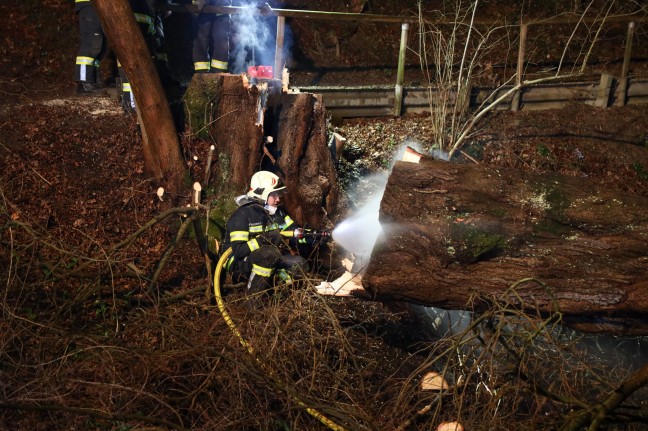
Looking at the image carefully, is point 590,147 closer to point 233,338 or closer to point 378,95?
point 378,95

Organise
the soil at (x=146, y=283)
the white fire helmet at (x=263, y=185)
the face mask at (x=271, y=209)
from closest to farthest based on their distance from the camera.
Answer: the soil at (x=146, y=283) → the face mask at (x=271, y=209) → the white fire helmet at (x=263, y=185)

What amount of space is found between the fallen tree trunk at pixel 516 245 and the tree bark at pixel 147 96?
2.78 metres

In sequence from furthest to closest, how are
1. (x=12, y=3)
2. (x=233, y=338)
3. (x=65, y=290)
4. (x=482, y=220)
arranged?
(x=12, y=3)
(x=65, y=290)
(x=482, y=220)
(x=233, y=338)

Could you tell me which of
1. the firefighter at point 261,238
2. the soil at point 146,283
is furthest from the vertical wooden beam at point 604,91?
the firefighter at point 261,238

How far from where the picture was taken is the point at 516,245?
19.3 feet

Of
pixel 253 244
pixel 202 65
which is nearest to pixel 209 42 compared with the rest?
pixel 202 65

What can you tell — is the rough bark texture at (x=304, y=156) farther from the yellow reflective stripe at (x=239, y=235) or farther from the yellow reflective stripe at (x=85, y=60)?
the yellow reflective stripe at (x=85, y=60)

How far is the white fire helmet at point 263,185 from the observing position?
7117 millimetres

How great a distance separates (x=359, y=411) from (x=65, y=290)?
347 cm

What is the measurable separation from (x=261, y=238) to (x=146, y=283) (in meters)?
1.34

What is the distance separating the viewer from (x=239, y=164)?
7715 mm

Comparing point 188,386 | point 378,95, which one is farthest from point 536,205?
point 378,95

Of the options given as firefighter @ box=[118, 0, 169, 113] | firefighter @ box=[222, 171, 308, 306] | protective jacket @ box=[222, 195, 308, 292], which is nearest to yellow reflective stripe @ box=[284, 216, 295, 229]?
firefighter @ box=[222, 171, 308, 306]

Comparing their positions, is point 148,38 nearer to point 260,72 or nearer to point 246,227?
point 260,72
